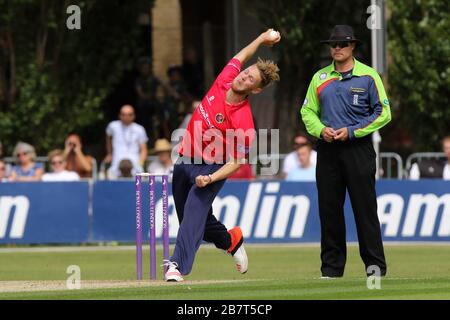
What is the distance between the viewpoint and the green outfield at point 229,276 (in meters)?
12.0

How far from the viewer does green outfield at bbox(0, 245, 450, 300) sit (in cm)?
1202

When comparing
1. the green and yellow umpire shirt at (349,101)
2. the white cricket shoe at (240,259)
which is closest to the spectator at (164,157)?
the white cricket shoe at (240,259)

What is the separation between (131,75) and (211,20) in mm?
2195

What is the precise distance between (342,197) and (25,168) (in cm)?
897

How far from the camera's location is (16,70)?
2461 centimetres

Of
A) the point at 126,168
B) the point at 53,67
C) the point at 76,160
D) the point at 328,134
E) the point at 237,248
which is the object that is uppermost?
the point at 53,67

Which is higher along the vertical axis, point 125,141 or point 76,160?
point 125,141

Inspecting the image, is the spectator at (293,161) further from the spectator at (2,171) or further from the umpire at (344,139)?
the umpire at (344,139)

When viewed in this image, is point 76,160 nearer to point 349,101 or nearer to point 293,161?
point 293,161

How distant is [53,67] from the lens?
82.3 feet

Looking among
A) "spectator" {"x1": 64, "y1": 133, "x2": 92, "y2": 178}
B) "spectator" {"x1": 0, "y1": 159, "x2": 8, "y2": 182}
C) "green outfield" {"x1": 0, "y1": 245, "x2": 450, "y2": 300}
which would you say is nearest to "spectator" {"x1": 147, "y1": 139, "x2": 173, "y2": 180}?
"spectator" {"x1": 64, "y1": 133, "x2": 92, "y2": 178}

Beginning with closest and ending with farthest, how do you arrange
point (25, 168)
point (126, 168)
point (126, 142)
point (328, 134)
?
point (328, 134)
point (25, 168)
point (126, 168)
point (126, 142)

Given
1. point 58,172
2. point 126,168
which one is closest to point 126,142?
point 126,168
